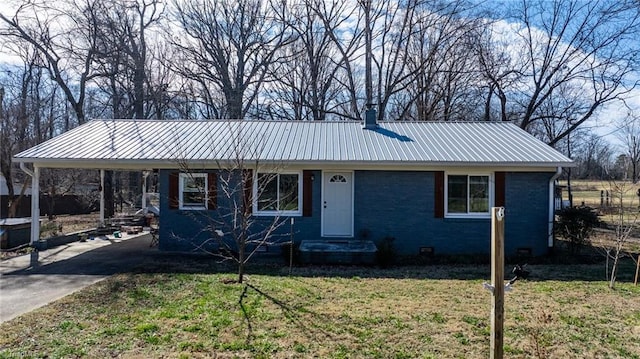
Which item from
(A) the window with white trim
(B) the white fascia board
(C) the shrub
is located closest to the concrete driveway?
(A) the window with white trim

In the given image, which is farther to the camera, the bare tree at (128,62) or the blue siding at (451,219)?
the bare tree at (128,62)

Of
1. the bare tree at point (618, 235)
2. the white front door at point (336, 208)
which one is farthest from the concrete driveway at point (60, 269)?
the bare tree at point (618, 235)

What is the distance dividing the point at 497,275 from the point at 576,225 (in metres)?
8.74

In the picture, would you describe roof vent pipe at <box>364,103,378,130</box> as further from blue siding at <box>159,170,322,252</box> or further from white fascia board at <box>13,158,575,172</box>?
blue siding at <box>159,170,322,252</box>

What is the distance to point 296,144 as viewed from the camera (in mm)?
11938

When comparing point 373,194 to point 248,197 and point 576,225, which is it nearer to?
point 248,197

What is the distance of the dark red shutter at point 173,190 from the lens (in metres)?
11.1

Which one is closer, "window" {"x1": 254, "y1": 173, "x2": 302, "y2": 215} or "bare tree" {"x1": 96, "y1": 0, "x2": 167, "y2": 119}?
"window" {"x1": 254, "y1": 173, "x2": 302, "y2": 215}

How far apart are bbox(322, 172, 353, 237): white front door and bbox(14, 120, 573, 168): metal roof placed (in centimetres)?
89

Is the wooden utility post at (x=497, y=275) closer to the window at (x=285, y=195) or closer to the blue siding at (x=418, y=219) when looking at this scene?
the blue siding at (x=418, y=219)

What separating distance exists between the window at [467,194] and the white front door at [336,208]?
8.63 feet

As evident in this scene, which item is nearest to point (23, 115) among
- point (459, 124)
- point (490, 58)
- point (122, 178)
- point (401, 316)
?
point (122, 178)

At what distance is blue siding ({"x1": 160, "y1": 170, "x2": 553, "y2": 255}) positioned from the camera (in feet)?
36.2

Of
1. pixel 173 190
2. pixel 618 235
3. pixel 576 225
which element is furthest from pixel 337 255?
pixel 576 225
